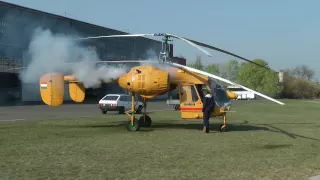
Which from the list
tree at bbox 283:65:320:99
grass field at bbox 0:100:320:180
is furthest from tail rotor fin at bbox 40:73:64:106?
tree at bbox 283:65:320:99

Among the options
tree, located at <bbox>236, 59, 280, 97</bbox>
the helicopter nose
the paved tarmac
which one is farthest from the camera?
tree, located at <bbox>236, 59, 280, 97</bbox>

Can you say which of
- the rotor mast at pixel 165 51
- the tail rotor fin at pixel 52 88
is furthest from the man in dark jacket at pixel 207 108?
the tail rotor fin at pixel 52 88

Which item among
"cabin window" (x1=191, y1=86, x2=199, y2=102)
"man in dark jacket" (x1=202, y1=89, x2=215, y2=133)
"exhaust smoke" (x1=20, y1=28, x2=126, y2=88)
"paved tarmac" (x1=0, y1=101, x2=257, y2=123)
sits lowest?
"paved tarmac" (x1=0, y1=101, x2=257, y2=123)

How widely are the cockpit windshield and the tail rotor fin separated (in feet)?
22.4

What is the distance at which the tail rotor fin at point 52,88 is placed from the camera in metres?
16.5

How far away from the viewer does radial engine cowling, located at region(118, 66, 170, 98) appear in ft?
52.6

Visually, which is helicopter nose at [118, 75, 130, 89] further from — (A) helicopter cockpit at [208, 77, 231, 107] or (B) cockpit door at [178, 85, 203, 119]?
(A) helicopter cockpit at [208, 77, 231, 107]

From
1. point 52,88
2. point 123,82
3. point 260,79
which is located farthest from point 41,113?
point 260,79

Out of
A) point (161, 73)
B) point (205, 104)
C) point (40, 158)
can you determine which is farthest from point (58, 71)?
point (40, 158)

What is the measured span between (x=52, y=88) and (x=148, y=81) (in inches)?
172

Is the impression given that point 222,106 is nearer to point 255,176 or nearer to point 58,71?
point 58,71

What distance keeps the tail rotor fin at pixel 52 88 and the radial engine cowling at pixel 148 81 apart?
315 centimetres

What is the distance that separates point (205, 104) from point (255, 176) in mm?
8364

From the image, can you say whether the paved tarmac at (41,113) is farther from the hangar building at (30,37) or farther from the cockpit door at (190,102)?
the cockpit door at (190,102)
